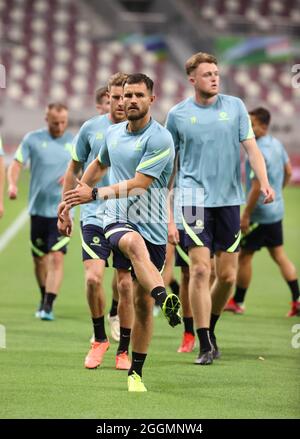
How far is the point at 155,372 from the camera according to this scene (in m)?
8.70

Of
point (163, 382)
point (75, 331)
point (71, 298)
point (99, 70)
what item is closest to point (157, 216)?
point (163, 382)

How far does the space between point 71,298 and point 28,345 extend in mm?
3577

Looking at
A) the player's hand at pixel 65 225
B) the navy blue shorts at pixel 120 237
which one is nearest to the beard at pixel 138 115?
the navy blue shorts at pixel 120 237

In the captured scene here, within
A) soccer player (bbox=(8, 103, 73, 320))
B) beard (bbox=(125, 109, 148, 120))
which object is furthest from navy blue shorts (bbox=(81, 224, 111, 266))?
soccer player (bbox=(8, 103, 73, 320))

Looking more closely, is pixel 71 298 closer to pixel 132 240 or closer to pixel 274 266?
pixel 274 266

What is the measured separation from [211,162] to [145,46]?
2627 centimetres

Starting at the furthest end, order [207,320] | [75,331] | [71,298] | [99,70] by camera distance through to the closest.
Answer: [99,70] → [71,298] → [75,331] → [207,320]

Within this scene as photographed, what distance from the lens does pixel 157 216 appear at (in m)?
8.08

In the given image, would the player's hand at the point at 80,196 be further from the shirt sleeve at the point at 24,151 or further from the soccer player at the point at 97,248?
the shirt sleeve at the point at 24,151

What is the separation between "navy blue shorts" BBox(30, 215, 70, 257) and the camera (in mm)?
12383

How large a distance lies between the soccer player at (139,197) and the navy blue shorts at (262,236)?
15.0 feet

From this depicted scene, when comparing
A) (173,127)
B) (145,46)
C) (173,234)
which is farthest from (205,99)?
(145,46)

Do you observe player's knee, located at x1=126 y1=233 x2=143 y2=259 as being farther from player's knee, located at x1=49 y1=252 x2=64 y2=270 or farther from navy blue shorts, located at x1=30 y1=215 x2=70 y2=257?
navy blue shorts, located at x1=30 y1=215 x2=70 y2=257

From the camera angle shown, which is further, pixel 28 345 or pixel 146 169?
pixel 28 345
